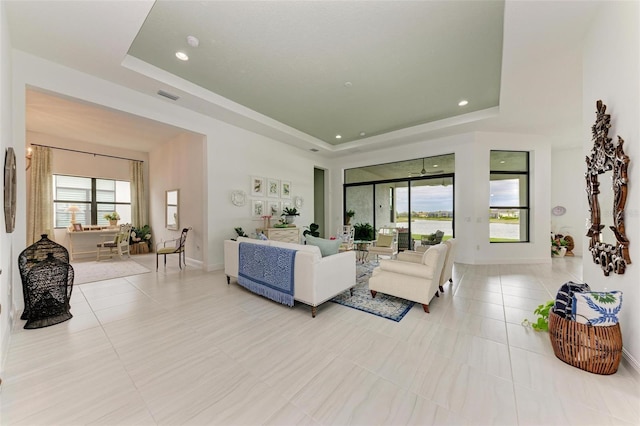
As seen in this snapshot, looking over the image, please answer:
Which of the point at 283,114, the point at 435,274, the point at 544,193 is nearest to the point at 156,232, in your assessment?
the point at 283,114

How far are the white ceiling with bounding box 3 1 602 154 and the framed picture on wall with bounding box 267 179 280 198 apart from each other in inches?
62.2

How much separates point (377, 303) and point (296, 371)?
1665 millimetres

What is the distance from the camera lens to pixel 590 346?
182cm

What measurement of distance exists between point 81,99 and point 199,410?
4331 mm

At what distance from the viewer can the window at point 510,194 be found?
19.1 ft

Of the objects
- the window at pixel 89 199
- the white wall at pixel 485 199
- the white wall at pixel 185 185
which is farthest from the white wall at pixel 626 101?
the window at pixel 89 199

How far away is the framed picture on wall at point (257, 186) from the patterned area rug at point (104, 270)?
282 cm

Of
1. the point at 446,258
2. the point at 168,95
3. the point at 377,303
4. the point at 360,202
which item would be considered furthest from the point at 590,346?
the point at 360,202

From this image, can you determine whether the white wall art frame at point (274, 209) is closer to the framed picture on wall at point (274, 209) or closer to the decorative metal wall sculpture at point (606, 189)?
the framed picture on wall at point (274, 209)

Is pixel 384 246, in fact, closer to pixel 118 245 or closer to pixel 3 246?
pixel 3 246

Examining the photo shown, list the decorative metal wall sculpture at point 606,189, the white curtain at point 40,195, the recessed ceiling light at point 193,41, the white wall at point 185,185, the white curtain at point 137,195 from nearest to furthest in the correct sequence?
the decorative metal wall sculpture at point 606,189 < the recessed ceiling light at point 193,41 < the white wall at point 185,185 < the white curtain at point 40,195 < the white curtain at point 137,195

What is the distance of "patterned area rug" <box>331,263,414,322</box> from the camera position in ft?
9.57

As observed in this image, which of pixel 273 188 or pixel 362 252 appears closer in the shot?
pixel 362 252

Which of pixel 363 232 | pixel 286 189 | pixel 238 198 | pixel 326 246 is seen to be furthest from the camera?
pixel 363 232
